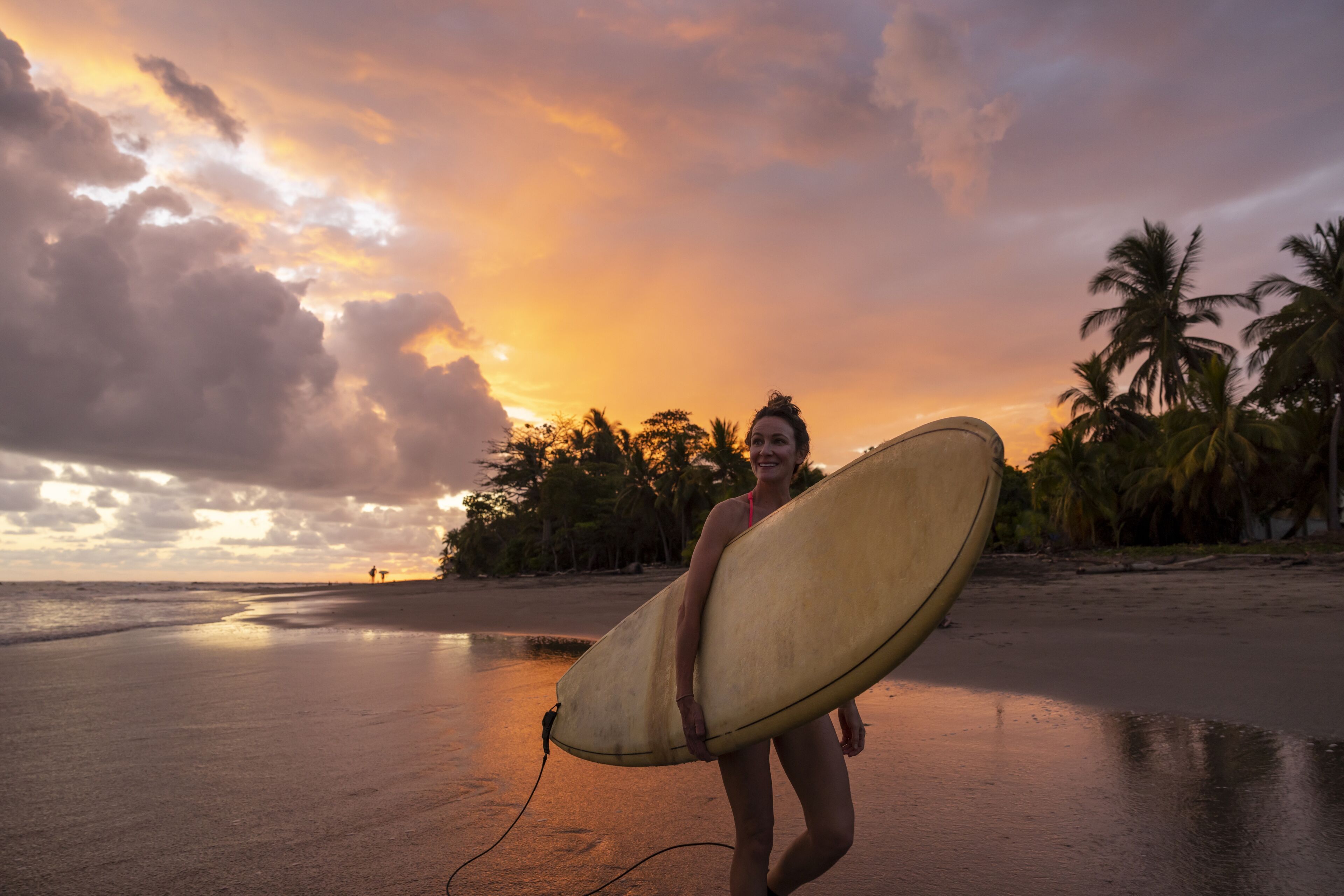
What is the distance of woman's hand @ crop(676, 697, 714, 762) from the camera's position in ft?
5.79

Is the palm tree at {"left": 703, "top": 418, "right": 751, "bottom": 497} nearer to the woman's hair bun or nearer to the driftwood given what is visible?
the driftwood

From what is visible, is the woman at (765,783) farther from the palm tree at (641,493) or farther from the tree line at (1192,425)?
the palm tree at (641,493)

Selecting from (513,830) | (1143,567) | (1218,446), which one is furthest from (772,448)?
(1218,446)

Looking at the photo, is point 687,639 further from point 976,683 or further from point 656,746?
point 976,683

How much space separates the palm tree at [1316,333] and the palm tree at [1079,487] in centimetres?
500

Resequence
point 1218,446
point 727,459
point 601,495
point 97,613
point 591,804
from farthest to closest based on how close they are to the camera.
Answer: point 601,495
point 727,459
point 1218,446
point 97,613
point 591,804

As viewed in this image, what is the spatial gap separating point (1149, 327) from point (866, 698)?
Answer: 88.4 ft

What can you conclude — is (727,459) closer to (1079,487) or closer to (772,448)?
(1079,487)

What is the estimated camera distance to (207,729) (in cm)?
422

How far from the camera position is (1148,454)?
23.4 meters

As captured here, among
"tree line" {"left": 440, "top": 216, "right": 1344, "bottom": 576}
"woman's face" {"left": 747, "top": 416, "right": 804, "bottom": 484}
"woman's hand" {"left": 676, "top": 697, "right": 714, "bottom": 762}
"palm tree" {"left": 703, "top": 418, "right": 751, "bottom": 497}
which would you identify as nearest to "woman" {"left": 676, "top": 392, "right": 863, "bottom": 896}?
"woman's hand" {"left": 676, "top": 697, "right": 714, "bottom": 762}

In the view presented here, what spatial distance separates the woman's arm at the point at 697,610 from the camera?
1774 mm

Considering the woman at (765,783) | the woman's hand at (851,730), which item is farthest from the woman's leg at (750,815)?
the woman's hand at (851,730)

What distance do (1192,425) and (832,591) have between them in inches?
939
